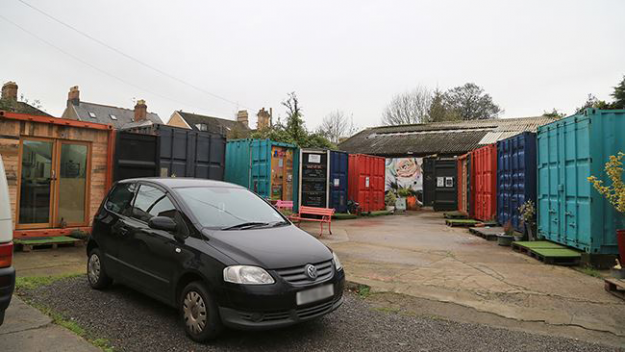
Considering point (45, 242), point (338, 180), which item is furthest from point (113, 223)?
point (338, 180)

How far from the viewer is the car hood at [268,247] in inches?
143

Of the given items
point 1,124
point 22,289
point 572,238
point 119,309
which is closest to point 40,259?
point 22,289

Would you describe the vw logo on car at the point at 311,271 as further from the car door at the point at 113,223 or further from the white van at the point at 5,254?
the car door at the point at 113,223

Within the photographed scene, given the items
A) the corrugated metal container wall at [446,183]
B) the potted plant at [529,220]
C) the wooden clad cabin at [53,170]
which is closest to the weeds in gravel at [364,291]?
the potted plant at [529,220]

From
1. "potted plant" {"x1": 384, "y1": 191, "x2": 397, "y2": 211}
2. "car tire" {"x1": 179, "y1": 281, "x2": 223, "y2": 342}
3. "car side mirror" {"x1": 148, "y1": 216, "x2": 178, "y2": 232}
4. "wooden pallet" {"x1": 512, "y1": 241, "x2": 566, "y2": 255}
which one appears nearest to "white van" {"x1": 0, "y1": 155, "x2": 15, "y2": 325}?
"car side mirror" {"x1": 148, "y1": 216, "x2": 178, "y2": 232}

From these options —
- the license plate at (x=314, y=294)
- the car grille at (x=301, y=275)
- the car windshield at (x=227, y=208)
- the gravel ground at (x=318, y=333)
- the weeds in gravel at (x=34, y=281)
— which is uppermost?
the car windshield at (x=227, y=208)

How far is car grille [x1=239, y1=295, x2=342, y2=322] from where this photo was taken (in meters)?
3.44

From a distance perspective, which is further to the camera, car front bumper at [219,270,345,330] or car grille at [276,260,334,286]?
car grille at [276,260,334,286]

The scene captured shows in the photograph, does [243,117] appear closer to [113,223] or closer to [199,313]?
[113,223]

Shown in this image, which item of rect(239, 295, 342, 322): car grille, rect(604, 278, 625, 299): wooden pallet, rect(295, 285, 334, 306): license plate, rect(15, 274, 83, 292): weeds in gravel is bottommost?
rect(15, 274, 83, 292): weeds in gravel

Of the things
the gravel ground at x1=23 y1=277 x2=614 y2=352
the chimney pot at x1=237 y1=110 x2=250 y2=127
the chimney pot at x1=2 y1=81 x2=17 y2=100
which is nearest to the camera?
the gravel ground at x1=23 y1=277 x2=614 y2=352

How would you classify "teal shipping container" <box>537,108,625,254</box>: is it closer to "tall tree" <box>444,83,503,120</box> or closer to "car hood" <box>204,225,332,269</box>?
"car hood" <box>204,225,332,269</box>

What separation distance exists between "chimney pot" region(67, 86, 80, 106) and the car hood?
44.8 meters

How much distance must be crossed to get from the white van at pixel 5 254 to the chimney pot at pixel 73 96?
44.6m
